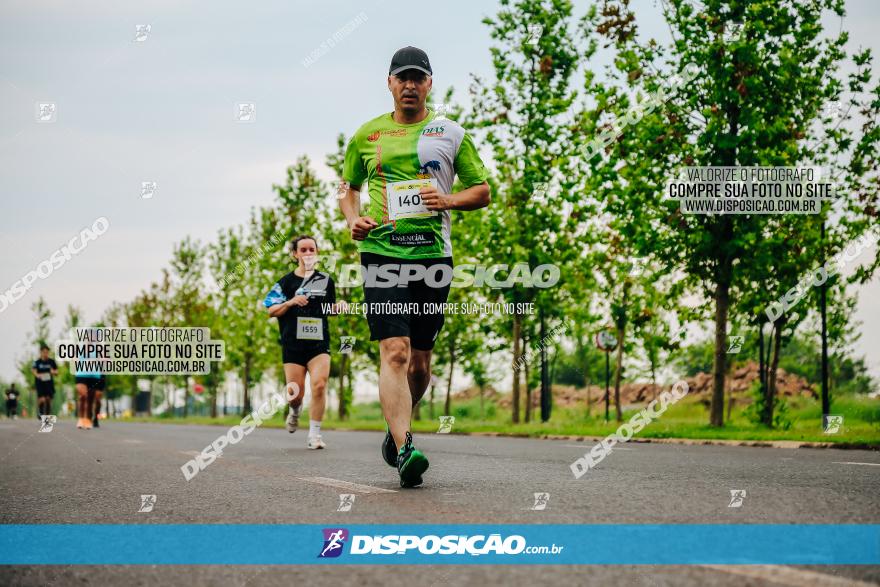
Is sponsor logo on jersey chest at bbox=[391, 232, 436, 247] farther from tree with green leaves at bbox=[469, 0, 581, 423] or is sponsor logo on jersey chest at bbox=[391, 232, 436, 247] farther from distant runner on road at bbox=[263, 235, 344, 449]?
tree with green leaves at bbox=[469, 0, 581, 423]

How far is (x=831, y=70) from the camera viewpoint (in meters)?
18.3

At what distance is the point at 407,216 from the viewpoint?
18.6 feet

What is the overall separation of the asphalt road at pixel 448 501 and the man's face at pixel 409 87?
2401mm

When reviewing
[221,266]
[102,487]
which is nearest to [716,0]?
[102,487]

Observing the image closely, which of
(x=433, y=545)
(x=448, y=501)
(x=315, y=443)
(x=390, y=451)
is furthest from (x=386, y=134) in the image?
(x=315, y=443)

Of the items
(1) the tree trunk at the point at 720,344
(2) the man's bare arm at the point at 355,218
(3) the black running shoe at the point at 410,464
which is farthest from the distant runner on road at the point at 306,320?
(1) the tree trunk at the point at 720,344

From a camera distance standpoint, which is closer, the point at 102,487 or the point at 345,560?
the point at 345,560

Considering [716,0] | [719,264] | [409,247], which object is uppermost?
[716,0]

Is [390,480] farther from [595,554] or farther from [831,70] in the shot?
[831,70]

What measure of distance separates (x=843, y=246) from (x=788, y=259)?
1.91 meters

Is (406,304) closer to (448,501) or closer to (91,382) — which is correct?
(448,501)

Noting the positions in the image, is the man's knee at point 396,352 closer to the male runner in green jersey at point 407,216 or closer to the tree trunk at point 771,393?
the male runner in green jersey at point 407,216

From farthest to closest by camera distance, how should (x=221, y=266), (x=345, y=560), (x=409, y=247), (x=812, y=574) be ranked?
(x=221, y=266)
(x=409, y=247)
(x=345, y=560)
(x=812, y=574)

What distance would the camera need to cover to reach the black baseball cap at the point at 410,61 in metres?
5.65
